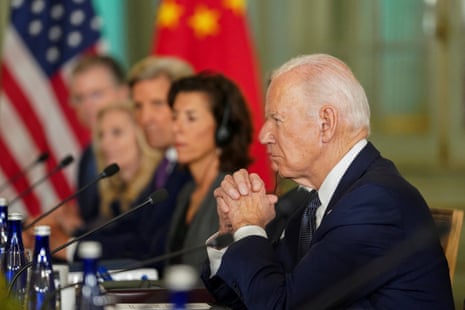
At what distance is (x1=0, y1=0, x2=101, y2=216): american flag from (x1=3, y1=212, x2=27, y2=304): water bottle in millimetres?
3298

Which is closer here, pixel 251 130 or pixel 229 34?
pixel 251 130

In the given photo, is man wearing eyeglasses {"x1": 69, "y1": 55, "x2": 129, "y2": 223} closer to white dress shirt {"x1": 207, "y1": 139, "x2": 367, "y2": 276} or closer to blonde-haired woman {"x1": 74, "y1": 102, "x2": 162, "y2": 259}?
blonde-haired woman {"x1": 74, "y1": 102, "x2": 162, "y2": 259}

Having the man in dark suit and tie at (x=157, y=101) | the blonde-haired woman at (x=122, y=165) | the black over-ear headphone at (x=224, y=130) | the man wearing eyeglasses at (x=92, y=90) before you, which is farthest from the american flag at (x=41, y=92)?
the black over-ear headphone at (x=224, y=130)

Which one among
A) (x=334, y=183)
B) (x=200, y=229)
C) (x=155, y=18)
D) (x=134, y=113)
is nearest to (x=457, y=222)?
(x=334, y=183)

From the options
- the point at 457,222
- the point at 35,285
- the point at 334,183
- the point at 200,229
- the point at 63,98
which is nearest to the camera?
the point at 35,285

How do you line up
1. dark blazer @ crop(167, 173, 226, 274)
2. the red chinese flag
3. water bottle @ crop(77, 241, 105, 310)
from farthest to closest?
the red chinese flag < dark blazer @ crop(167, 173, 226, 274) < water bottle @ crop(77, 241, 105, 310)

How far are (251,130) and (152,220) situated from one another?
2.20 feet

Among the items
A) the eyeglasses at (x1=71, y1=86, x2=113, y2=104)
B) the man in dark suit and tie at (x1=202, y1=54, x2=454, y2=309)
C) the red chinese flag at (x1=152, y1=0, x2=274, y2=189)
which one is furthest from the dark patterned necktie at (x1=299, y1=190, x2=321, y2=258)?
the eyeglasses at (x1=71, y1=86, x2=113, y2=104)

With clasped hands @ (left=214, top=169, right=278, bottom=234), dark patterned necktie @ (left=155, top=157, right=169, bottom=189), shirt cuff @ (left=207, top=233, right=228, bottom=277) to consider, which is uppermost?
clasped hands @ (left=214, top=169, right=278, bottom=234)

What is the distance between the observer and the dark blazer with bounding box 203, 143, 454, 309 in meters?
2.22

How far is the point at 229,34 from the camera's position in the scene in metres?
5.50

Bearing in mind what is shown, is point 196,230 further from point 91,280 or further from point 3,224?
point 91,280

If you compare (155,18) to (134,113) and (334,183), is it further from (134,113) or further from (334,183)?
(334,183)

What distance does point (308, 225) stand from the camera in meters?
2.57
